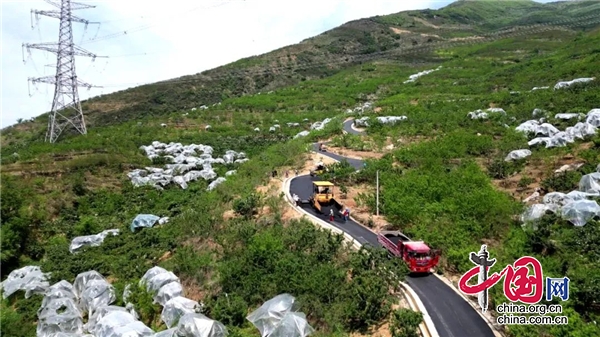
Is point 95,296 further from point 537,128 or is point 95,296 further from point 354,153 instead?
point 537,128

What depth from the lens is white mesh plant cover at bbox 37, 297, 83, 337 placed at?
17.0 metres

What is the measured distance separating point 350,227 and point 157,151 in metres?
27.1

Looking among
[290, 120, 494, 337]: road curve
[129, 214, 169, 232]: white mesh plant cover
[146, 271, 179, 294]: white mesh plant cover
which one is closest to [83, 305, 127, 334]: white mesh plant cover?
[146, 271, 179, 294]: white mesh plant cover

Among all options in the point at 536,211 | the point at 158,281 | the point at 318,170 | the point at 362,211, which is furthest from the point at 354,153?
the point at 158,281

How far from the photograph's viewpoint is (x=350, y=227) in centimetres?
2203

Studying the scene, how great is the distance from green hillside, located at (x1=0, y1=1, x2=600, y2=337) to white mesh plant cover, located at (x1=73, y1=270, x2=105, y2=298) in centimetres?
113

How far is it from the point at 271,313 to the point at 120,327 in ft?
18.0

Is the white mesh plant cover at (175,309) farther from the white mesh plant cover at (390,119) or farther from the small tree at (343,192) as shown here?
the white mesh plant cover at (390,119)

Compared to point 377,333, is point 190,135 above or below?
above

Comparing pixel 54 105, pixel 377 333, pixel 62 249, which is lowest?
pixel 377 333

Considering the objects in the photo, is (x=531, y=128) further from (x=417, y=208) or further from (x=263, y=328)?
(x=263, y=328)

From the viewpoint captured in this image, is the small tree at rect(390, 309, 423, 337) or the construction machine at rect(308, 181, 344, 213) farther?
the construction machine at rect(308, 181, 344, 213)

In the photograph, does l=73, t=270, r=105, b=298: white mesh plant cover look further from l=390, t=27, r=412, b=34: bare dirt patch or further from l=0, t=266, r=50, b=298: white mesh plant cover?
l=390, t=27, r=412, b=34: bare dirt patch

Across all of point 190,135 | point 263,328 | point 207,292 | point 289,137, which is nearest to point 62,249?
point 207,292
